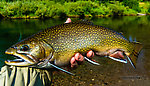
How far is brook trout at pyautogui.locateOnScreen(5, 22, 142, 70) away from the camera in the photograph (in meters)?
2.32

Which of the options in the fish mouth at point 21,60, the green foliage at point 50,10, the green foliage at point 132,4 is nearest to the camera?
the fish mouth at point 21,60

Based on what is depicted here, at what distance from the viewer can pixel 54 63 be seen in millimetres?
2475

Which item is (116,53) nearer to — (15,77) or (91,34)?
(91,34)

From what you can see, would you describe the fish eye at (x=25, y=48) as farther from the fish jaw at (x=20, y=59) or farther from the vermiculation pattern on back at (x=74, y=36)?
the vermiculation pattern on back at (x=74, y=36)

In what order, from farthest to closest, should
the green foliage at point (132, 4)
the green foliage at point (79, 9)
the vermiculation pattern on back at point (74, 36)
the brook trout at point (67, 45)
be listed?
the green foliage at point (132, 4) → the green foliage at point (79, 9) → the vermiculation pattern on back at point (74, 36) → the brook trout at point (67, 45)

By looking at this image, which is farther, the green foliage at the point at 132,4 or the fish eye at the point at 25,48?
the green foliage at the point at 132,4

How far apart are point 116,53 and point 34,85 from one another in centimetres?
165

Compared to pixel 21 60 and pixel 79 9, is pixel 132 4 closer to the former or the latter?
pixel 79 9

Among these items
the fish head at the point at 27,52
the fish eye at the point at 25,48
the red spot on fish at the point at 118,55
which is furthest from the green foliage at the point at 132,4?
the fish eye at the point at 25,48

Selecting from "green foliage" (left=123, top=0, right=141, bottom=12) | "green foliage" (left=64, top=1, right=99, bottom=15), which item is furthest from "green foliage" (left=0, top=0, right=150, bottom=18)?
"green foliage" (left=123, top=0, right=141, bottom=12)

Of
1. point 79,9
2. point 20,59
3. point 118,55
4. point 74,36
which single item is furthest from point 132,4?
point 20,59

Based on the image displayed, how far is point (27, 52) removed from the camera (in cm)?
232

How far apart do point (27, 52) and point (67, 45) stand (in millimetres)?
694

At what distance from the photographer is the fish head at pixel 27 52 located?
2238 millimetres
